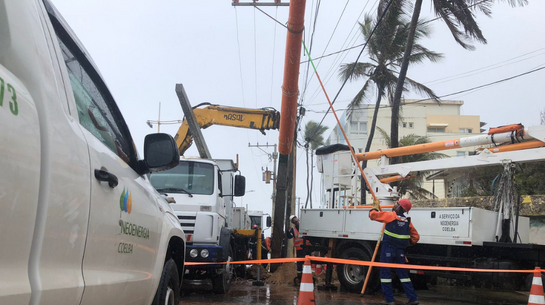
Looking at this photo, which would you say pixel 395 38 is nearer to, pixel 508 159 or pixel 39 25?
pixel 508 159

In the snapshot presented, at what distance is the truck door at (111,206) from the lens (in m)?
2.34

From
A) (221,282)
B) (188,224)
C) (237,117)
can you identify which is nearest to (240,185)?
(188,224)

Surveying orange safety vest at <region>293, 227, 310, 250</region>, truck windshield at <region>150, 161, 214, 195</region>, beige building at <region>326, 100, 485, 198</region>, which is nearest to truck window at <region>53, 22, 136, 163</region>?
truck windshield at <region>150, 161, 214, 195</region>

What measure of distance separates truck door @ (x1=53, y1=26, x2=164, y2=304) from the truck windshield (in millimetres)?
6004

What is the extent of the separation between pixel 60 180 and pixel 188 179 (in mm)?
7691

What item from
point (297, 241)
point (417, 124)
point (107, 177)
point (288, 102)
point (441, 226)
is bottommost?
point (297, 241)

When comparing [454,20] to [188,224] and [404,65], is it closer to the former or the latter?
[404,65]

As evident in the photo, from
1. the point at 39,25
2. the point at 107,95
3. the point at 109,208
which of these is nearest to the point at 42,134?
the point at 39,25

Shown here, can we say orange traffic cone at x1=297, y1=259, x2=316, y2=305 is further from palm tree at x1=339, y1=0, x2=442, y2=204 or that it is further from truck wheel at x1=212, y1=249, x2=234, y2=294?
palm tree at x1=339, y1=0, x2=442, y2=204

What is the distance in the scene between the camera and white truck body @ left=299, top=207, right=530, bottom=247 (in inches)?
369

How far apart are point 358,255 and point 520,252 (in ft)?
11.2

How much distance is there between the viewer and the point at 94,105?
284 cm

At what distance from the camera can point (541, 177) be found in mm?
20359

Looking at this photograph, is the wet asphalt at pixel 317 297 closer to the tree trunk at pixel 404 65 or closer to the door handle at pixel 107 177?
the door handle at pixel 107 177
